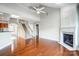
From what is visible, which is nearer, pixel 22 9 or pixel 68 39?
pixel 22 9

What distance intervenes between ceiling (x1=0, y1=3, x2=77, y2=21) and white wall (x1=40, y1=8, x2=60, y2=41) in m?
0.12

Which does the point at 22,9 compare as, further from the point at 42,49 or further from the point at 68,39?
the point at 68,39

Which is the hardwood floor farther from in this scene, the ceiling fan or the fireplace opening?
the ceiling fan

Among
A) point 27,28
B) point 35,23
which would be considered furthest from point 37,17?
point 27,28

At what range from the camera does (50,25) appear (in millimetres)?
2727

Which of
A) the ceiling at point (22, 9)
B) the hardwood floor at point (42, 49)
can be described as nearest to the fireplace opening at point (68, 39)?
the hardwood floor at point (42, 49)

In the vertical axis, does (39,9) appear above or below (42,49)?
above

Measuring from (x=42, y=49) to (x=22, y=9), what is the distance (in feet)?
3.29

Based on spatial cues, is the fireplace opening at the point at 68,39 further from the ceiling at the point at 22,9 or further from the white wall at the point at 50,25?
the ceiling at the point at 22,9

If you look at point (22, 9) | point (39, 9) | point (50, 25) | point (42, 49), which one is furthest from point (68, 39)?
point (22, 9)

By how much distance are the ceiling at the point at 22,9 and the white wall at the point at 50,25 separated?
0.38 ft

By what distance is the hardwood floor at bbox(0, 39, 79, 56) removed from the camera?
262 cm

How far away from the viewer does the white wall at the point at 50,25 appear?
267 centimetres

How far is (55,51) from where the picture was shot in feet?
8.68
